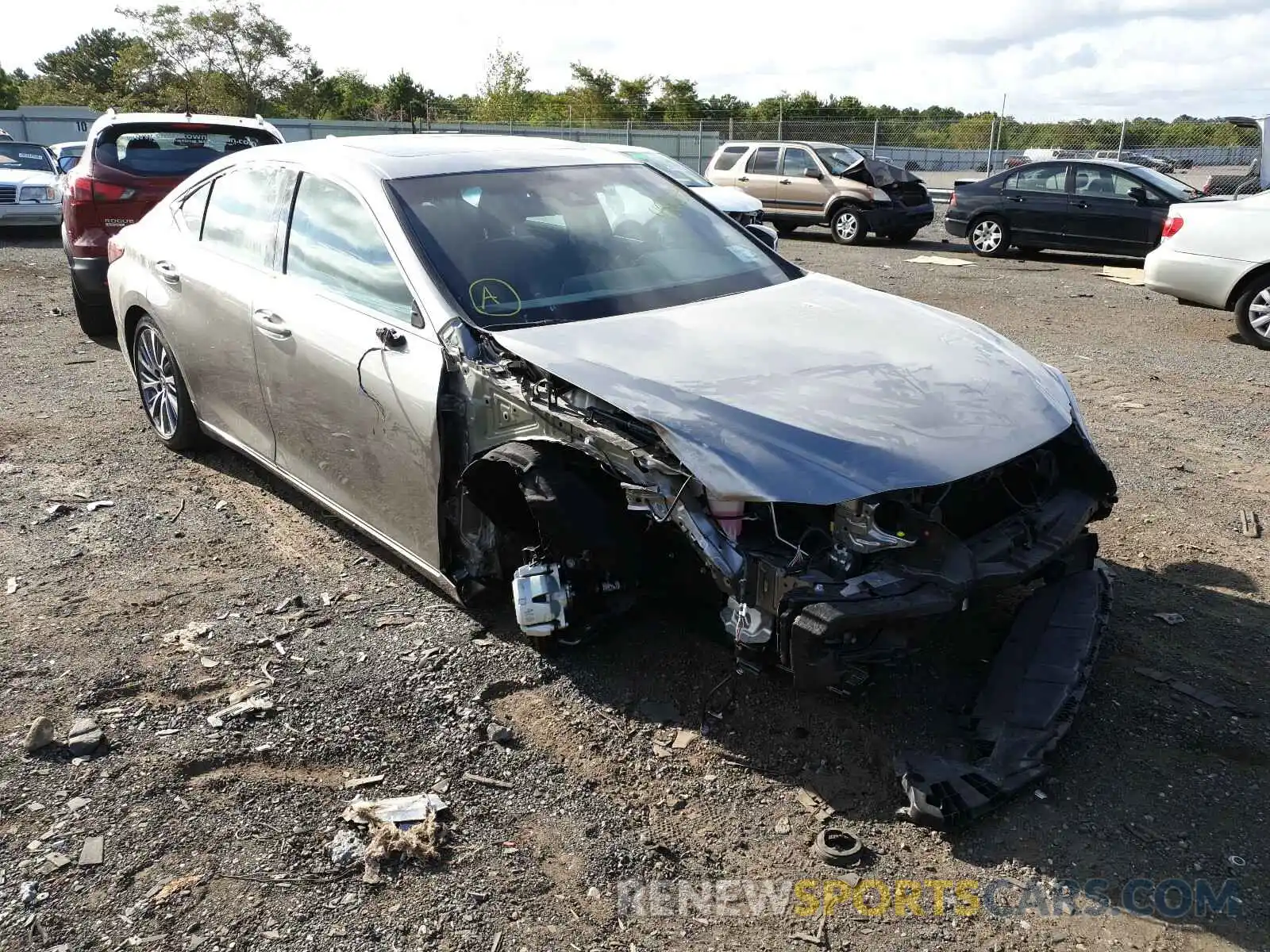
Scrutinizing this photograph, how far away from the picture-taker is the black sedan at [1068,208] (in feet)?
46.9

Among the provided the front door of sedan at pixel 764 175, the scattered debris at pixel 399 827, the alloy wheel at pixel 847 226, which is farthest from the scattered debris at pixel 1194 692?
the front door of sedan at pixel 764 175

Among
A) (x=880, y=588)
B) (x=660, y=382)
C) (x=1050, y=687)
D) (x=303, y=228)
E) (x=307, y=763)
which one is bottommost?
(x=307, y=763)

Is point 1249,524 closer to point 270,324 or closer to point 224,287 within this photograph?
point 270,324

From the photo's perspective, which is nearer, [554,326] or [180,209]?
[554,326]

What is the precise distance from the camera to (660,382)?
3.25 m

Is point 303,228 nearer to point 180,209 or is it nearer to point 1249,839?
point 180,209

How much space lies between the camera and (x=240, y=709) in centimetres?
351

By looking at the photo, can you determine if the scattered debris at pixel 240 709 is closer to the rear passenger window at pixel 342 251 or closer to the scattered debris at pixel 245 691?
the scattered debris at pixel 245 691

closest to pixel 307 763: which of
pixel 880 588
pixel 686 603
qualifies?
pixel 686 603

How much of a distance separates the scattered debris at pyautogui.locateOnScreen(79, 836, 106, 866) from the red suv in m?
6.92

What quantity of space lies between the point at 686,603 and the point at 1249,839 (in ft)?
5.73

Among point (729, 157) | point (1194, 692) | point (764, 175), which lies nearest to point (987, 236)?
point (764, 175)

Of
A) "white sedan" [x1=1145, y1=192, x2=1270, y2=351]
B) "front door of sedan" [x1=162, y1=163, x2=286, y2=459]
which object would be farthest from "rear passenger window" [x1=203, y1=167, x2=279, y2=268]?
"white sedan" [x1=1145, y1=192, x2=1270, y2=351]

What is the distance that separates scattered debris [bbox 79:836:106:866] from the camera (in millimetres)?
2807
